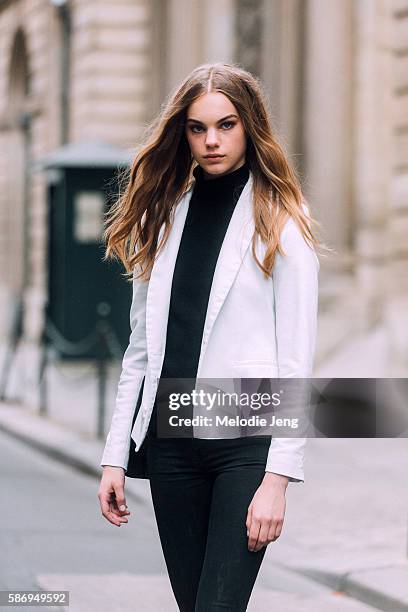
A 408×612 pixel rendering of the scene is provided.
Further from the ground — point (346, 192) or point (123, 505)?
point (346, 192)

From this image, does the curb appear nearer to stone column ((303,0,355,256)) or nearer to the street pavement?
the street pavement

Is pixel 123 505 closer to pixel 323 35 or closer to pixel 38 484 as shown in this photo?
pixel 38 484

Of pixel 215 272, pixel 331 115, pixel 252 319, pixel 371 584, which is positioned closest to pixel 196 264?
pixel 215 272

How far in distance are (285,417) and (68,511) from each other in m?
5.07

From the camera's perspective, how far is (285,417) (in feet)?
9.35

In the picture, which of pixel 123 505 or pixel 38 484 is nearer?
pixel 123 505

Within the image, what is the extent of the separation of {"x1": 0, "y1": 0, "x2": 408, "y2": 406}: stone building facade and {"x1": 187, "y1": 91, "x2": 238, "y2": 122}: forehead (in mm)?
7569

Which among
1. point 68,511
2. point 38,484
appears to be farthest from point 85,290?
point 68,511

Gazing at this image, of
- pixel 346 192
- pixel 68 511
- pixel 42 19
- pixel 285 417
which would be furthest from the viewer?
pixel 42 19

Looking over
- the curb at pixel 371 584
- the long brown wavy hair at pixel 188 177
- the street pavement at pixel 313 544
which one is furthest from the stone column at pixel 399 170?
the long brown wavy hair at pixel 188 177

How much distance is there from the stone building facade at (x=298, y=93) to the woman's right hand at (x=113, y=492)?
7592 millimetres

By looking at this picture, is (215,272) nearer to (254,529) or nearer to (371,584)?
(254,529)

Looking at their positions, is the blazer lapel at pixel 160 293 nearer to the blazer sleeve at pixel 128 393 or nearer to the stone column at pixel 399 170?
the blazer sleeve at pixel 128 393

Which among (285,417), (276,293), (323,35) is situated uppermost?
(323,35)
